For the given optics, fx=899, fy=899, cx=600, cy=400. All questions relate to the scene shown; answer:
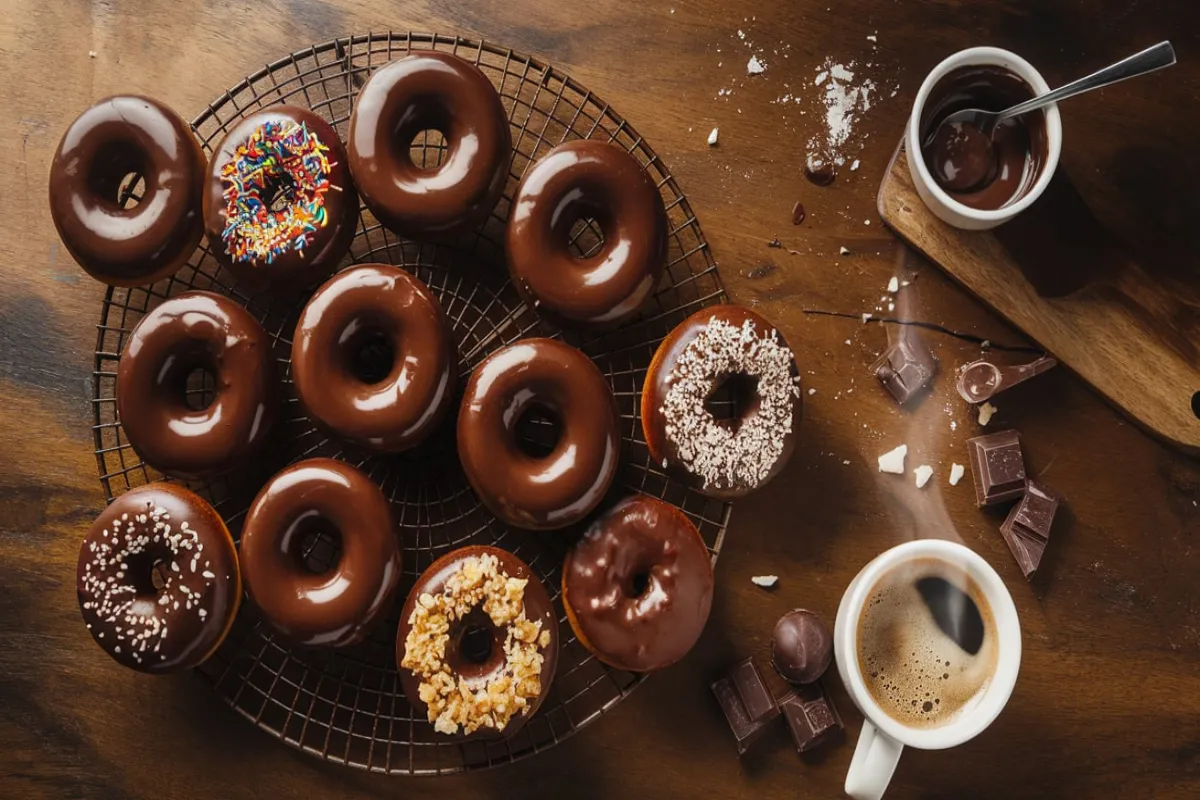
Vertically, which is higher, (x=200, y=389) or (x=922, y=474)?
(x=922, y=474)

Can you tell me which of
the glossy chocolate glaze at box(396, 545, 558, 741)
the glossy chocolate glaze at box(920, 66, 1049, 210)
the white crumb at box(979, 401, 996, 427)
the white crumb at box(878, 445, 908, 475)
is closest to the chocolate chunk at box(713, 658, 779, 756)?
the glossy chocolate glaze at box(396, 545, 558, 741)

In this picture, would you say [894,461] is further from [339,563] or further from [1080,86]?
[339,563]

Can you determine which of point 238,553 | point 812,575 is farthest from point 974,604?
point 238,553

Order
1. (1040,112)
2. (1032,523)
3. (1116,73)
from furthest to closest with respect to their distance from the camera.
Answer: (1032,523) < (1040,112) < (1116,73)

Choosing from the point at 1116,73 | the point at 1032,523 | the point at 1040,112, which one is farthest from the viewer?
the point at 1032,523

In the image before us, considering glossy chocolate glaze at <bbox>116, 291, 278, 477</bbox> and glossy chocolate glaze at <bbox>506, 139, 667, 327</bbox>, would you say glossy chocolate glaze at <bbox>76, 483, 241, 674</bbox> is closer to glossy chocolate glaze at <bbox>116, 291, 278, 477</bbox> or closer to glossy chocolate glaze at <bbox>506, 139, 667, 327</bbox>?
glossy chocolate glaze at <bbox>116, 291, 278, 477</bbox>

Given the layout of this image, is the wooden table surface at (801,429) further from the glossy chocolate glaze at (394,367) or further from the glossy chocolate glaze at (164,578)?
the glossy chocolate glaze at (394,367)

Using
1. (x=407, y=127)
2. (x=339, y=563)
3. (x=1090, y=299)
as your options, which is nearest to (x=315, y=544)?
(x=339, y=563)
